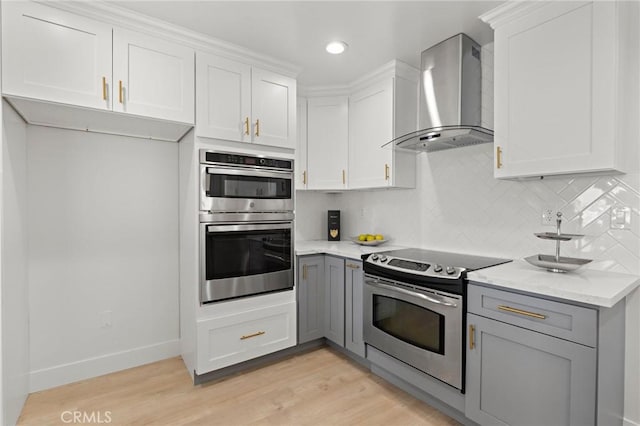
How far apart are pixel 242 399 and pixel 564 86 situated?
2704 millimetres

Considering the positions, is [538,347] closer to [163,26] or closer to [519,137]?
[519,137]

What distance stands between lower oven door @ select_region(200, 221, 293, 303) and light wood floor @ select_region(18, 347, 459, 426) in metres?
Result: 0.66

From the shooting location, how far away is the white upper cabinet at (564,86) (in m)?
1.61

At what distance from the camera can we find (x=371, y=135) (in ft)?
9.78

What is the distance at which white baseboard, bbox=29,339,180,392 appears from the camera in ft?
7.59

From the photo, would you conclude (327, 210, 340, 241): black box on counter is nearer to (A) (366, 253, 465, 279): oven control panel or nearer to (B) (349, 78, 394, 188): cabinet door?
(B) (349, 78, 394, 188): cabinet door

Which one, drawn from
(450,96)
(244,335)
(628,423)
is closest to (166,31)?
(450,96)

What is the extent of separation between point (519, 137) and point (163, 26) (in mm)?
2321

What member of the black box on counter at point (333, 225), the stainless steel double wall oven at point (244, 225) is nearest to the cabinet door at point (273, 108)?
the stainless steel double wall oven at point (244, 225)

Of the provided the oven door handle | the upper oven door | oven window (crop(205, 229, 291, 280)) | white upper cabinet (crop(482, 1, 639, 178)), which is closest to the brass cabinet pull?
the oven door handle

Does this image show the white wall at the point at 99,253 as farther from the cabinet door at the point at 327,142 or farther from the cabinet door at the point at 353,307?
the cabinet door at the point at 353,307

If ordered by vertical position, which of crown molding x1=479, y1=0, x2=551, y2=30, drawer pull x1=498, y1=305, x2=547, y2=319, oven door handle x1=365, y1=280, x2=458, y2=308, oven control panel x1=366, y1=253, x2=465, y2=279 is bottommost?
oven door handle x1=365, y1=280, x2=458, y2=308

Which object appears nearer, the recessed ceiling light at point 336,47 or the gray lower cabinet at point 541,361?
the gray lower cabinet at point 541,361

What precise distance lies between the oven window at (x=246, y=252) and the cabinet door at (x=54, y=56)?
1.13 m
